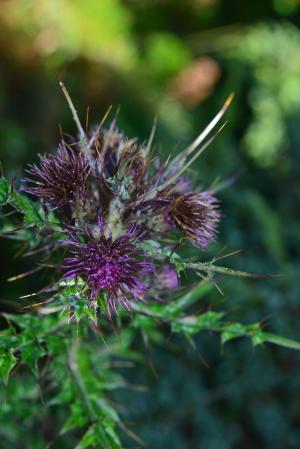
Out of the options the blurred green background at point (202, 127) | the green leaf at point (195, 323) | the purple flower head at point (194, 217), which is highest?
the purple flower head at point (194, 217)

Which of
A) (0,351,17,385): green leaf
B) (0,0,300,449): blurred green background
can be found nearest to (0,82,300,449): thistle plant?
(0,351,17,385): green leaf

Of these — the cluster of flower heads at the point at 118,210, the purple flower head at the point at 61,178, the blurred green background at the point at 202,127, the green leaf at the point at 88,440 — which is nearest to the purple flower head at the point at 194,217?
the cluster of flower heads at the point at 118,210

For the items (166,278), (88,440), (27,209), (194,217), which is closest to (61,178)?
(27,209)

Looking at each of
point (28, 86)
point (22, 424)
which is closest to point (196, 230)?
point (22, 424)

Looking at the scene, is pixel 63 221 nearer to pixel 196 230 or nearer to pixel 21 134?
pixel 196 230

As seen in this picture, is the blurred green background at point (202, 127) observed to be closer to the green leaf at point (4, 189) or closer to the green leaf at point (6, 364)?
the green leaf at point (6, 364)
